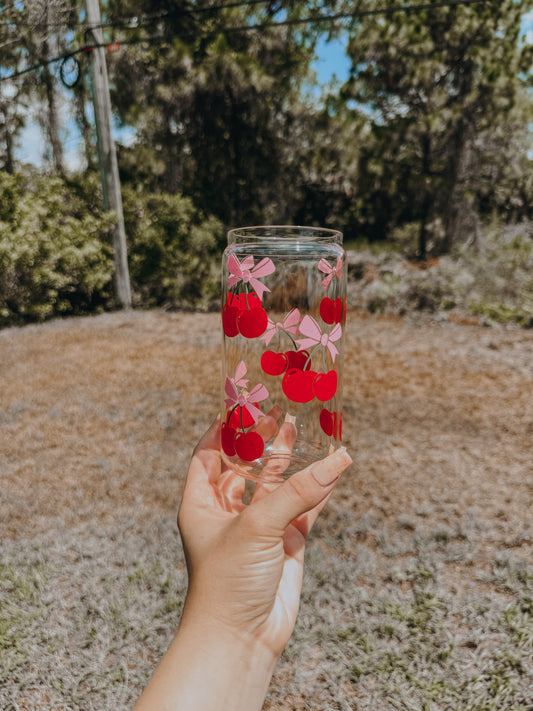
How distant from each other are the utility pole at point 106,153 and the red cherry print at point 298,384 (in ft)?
29.1

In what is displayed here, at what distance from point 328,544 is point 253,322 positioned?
2113 mm

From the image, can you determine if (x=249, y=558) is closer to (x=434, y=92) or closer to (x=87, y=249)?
(x=87, y=249)

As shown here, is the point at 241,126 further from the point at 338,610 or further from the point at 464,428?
the point at 338,610

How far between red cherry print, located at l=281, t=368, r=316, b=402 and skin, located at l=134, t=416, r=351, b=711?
0.29 meters

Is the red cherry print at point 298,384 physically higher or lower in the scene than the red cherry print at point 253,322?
lower

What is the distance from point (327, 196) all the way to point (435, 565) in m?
10.5

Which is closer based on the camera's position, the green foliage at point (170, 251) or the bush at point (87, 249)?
the bush at point (87, 249)

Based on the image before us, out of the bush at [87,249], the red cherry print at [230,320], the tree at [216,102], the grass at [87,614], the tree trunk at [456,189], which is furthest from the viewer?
the tree at [216,102]

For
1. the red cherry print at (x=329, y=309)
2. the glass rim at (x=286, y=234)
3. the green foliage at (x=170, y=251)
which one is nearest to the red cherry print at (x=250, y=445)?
the red cherry print at (x=329, y=309)

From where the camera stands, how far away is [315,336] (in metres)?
1.75

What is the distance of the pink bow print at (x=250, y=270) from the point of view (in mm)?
1656

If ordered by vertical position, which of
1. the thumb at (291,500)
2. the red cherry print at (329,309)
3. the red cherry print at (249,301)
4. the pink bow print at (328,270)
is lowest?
the thumb at (291,500)

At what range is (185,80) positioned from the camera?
423 inches

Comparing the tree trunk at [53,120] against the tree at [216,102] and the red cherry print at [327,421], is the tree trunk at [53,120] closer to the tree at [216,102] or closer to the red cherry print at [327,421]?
the tree at [216,102]
